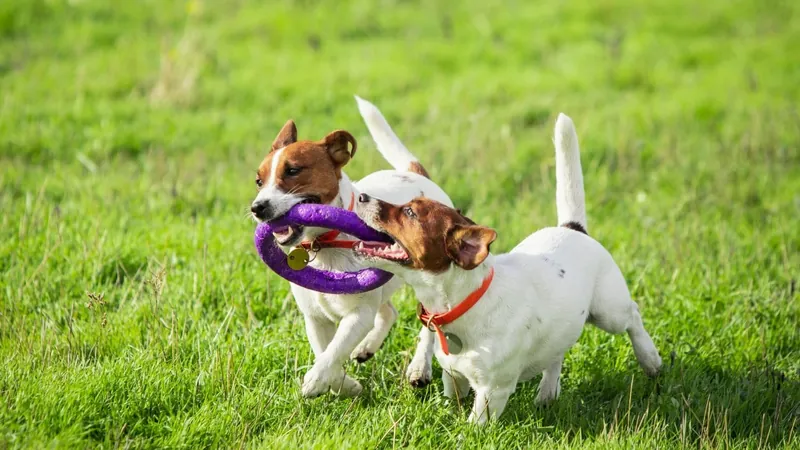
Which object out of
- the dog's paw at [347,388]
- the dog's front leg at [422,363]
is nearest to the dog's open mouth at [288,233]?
the dog's paw at [347,388]

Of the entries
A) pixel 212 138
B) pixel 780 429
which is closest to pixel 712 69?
pixel 212 138

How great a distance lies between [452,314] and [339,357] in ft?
2.31

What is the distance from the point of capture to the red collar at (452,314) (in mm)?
4934

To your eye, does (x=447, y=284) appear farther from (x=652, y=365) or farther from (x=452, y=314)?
(x=652, y=365)

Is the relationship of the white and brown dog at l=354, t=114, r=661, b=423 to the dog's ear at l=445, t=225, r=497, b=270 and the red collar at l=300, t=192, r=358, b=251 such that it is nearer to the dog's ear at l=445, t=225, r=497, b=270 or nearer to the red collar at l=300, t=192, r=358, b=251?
the dog's ear at l=445, t=225, r=497, b=270

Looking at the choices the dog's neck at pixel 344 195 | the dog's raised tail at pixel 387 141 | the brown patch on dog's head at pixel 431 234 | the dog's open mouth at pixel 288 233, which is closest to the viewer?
the brown patch on dog's head at pixel 431 234

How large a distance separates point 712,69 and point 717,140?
315 cm

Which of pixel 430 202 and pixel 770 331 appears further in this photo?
pixel 770 331

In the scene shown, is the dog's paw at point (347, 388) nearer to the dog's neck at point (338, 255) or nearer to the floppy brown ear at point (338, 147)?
the dog's neck at point (338, 255)

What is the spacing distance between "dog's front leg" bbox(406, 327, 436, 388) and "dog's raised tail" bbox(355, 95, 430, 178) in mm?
1346

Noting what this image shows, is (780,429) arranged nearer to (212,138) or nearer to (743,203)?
(743,203)

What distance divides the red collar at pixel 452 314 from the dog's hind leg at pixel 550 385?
94 centimetres

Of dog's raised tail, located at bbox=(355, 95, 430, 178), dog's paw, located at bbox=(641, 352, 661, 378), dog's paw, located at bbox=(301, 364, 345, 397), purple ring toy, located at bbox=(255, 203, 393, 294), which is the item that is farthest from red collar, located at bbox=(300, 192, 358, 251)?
dog's paw, located at bbox=(641, 352, 661, 378)

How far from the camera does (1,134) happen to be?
Answer: 9734 millimetres
